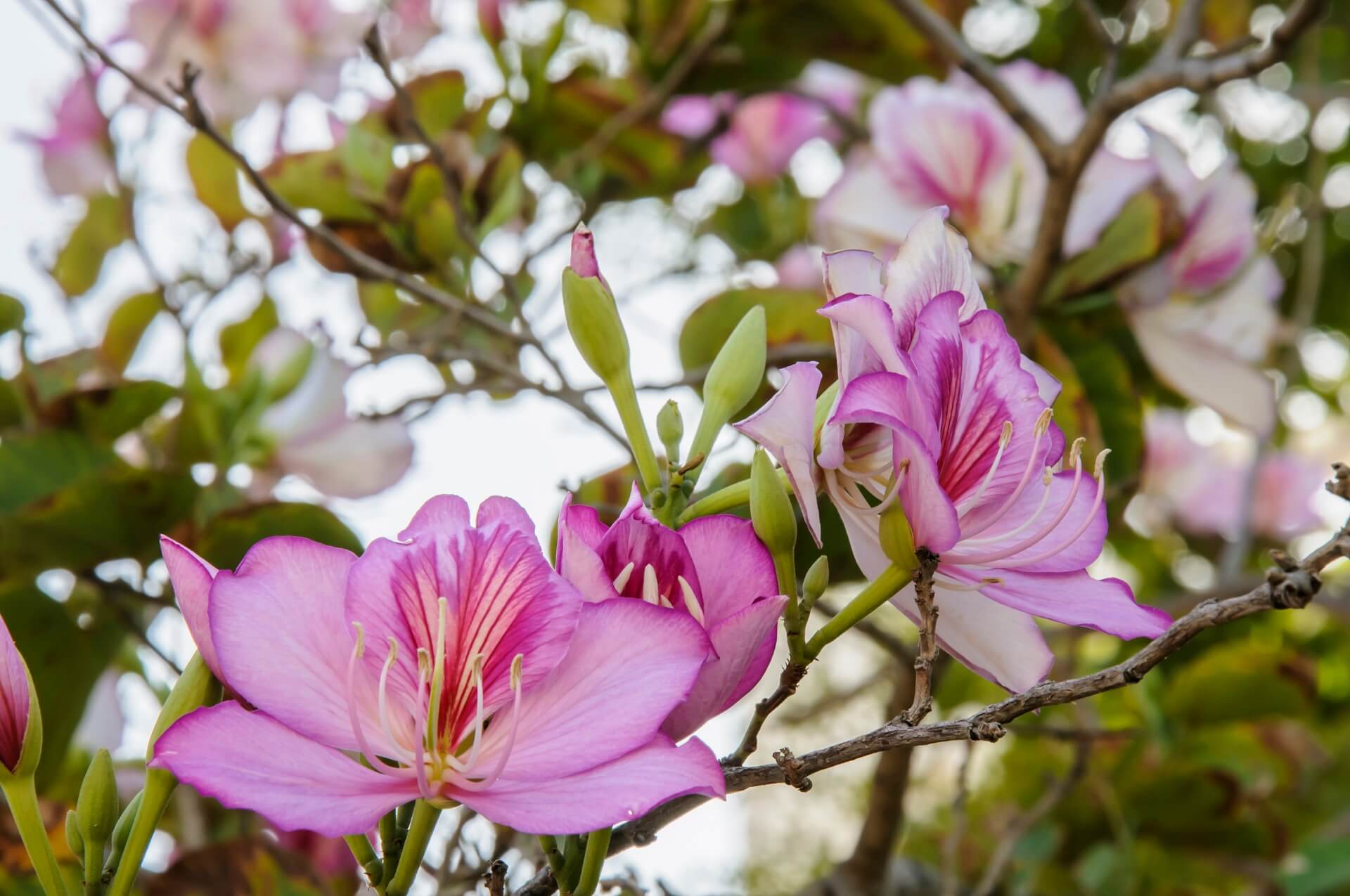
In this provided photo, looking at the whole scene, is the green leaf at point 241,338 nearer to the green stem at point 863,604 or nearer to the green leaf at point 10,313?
the green leaf at point 10,313

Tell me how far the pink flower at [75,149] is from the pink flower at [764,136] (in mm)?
717

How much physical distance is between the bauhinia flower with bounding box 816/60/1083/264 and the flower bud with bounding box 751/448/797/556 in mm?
636

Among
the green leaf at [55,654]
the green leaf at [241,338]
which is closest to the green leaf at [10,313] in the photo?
the green leaf at [55,654]

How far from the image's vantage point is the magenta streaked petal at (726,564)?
0.43m

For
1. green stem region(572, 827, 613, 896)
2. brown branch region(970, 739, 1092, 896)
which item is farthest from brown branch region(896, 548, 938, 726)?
brown branch region(970, 739, 1092, 896)

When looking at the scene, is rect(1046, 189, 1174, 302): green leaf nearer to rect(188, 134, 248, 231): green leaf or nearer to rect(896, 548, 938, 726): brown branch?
rect(896, 548, 938, 726): brown branch

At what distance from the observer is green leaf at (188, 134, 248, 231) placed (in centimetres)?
123

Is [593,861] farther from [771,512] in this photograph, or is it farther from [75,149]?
[75,149]

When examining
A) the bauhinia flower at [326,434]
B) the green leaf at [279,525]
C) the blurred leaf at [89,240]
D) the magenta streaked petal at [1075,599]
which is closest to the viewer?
the magenta streaked petal at [1075,599]

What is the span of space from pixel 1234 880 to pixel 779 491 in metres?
1.35

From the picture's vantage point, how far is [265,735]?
15.2 inches

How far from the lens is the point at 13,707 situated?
0.41m

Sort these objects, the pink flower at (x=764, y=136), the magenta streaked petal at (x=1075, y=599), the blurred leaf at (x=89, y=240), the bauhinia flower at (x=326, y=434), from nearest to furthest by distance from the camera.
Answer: the magenta streaked petal at (x=1075, y=599)
the bauhinia flower at (x=326, y=434)
the blurred leaf at (x=89, y=240)
the pink flower at (x=764, y=136)

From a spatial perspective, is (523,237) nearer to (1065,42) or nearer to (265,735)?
(265,735)
